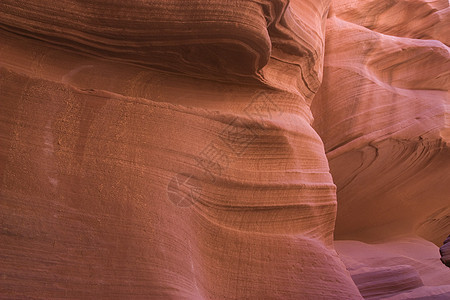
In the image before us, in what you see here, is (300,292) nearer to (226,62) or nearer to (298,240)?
(298,240)

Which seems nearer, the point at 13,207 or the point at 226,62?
the point at 13,207

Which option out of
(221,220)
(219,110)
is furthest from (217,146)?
(221,220)

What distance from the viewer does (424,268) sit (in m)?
5.22

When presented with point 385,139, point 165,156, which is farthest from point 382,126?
point 165,156

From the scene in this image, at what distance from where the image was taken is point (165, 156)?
257cm

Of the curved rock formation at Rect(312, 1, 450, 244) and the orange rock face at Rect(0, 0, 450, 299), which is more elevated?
the curved rock formation at Rect(312, 1, 450, 244)

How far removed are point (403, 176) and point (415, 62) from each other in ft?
5.10

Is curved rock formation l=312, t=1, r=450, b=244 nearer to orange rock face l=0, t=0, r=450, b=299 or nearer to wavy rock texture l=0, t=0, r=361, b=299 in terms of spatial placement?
orange rock face l=0, t=0, r=450, b=299

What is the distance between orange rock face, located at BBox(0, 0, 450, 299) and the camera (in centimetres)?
214

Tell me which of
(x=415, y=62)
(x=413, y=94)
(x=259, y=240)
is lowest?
(x=259, y=240)

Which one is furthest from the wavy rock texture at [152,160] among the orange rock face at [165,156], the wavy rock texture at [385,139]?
the wavy rock texture at [385,139]

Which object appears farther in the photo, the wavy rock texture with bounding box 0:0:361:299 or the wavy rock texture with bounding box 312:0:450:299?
the wavy rock texture with bounding box 312:0:450:299

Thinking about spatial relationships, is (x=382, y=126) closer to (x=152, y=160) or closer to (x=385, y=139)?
(x=385, y=139)

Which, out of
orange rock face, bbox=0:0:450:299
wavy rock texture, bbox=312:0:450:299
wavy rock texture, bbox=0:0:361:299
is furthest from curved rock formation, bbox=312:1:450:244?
wavy rock texture, bbox=0:0:361:299
